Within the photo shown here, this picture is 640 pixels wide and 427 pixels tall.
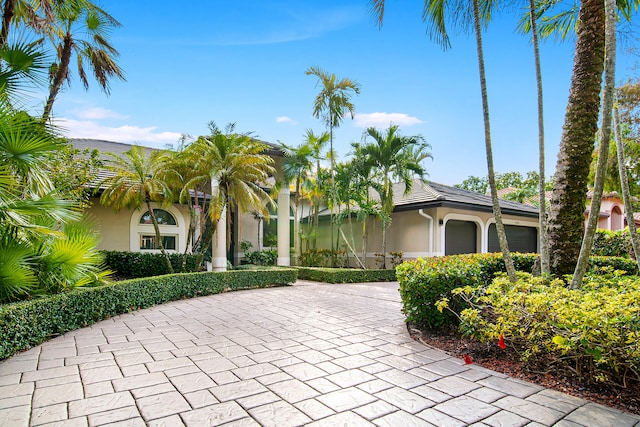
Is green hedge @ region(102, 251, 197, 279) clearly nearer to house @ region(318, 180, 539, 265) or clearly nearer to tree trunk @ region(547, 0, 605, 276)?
house @ region(318, 180, 539, 265)

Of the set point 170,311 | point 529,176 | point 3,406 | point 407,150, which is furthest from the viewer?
point 529,176

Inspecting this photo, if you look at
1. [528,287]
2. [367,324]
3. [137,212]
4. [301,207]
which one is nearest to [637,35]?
[528,287]

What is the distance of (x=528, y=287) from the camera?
187 inches

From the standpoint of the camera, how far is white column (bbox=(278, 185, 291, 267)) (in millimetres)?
15594

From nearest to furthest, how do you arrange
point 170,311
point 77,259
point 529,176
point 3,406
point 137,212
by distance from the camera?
point 3,406, point 77,259, point 170,311, point 137,212, point 529,176

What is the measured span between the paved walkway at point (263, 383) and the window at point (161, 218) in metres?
8.09

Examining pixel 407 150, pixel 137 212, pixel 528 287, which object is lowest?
pixel 528 287

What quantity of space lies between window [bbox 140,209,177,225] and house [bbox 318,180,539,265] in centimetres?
915

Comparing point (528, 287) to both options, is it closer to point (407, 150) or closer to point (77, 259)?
point (77, 259)

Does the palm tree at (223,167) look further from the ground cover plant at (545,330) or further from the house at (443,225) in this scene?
the house at (443,225)

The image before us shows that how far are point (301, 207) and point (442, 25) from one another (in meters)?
15.3

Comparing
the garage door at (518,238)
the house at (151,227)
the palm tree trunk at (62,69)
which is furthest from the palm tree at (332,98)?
the garage door at (518,238)

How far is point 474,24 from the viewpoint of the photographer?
6.33m

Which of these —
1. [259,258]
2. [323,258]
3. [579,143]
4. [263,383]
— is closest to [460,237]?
[323,258]
